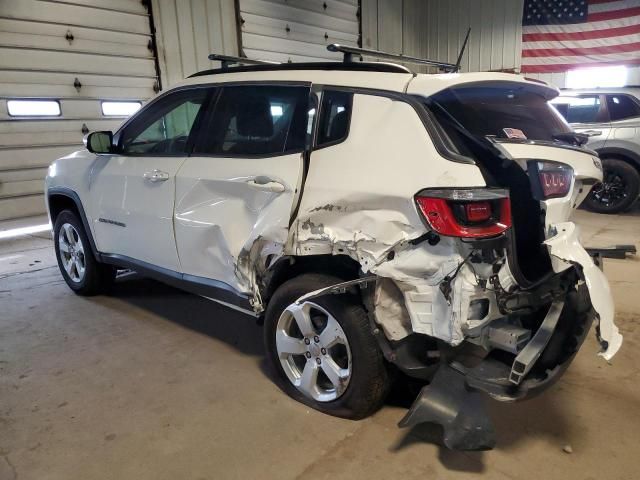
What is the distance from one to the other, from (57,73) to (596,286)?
27.9 ft

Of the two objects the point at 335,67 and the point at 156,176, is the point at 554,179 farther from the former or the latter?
the point at 156,176

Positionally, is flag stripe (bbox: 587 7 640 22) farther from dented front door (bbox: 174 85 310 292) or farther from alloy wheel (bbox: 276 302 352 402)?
alloy wheel (bbox: 276 302 352 402)

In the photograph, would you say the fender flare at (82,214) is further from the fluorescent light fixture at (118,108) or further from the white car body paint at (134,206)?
the fluorescent light fixture at (118,108)

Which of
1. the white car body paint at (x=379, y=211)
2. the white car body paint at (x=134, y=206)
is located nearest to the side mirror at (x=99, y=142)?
the white car body paint at (x=134, y=206)

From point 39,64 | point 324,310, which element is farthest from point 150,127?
point 39,64

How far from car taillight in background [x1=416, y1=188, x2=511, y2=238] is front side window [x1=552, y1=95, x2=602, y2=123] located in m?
6.30

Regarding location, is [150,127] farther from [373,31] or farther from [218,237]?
[373,31]

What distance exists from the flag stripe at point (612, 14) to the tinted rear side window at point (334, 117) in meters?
11.6

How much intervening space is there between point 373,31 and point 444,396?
13305 mm

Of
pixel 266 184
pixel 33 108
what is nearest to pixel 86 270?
pixel 266 184

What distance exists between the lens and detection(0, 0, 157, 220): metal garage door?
7.40 metres

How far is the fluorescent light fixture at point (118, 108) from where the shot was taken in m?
8.58

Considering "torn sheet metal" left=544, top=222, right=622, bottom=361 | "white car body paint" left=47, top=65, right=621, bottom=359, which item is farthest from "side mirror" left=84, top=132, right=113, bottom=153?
"torn sheet metal" left=544, top=222, right=622, bottom=361

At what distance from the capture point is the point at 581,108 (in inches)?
290
